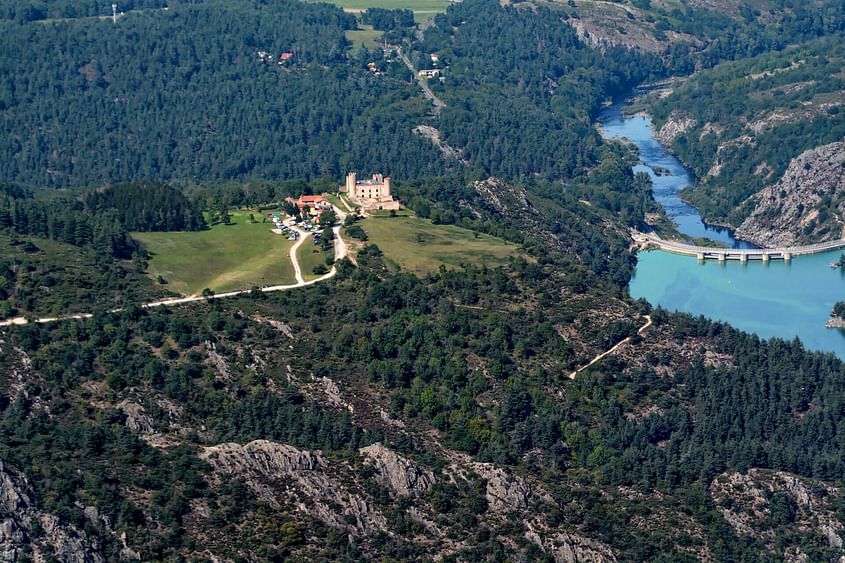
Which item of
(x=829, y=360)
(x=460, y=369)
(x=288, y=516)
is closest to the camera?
(x=288, y=516)

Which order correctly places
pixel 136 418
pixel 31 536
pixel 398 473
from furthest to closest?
pixel 136 418 → pixel 398 473 → pixel 31 536

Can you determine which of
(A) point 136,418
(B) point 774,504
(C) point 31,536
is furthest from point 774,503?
(C) point 31,536

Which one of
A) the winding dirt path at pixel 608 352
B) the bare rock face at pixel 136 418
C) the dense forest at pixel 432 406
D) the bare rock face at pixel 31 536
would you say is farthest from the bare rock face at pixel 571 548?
the winding dirt path at pixel 608 352

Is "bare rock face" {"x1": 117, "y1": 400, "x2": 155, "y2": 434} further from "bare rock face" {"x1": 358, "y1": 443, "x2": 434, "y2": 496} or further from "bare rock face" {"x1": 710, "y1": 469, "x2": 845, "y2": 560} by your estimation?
"bare rock face" {"x1": 710, "y1": 469, "x2": 845, "y2": 560}

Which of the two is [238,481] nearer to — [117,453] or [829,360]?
[117,453]

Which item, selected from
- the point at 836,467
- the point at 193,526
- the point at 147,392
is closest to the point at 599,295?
the point at 836,467

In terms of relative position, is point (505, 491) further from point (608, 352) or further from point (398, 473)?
point (608, 352)
